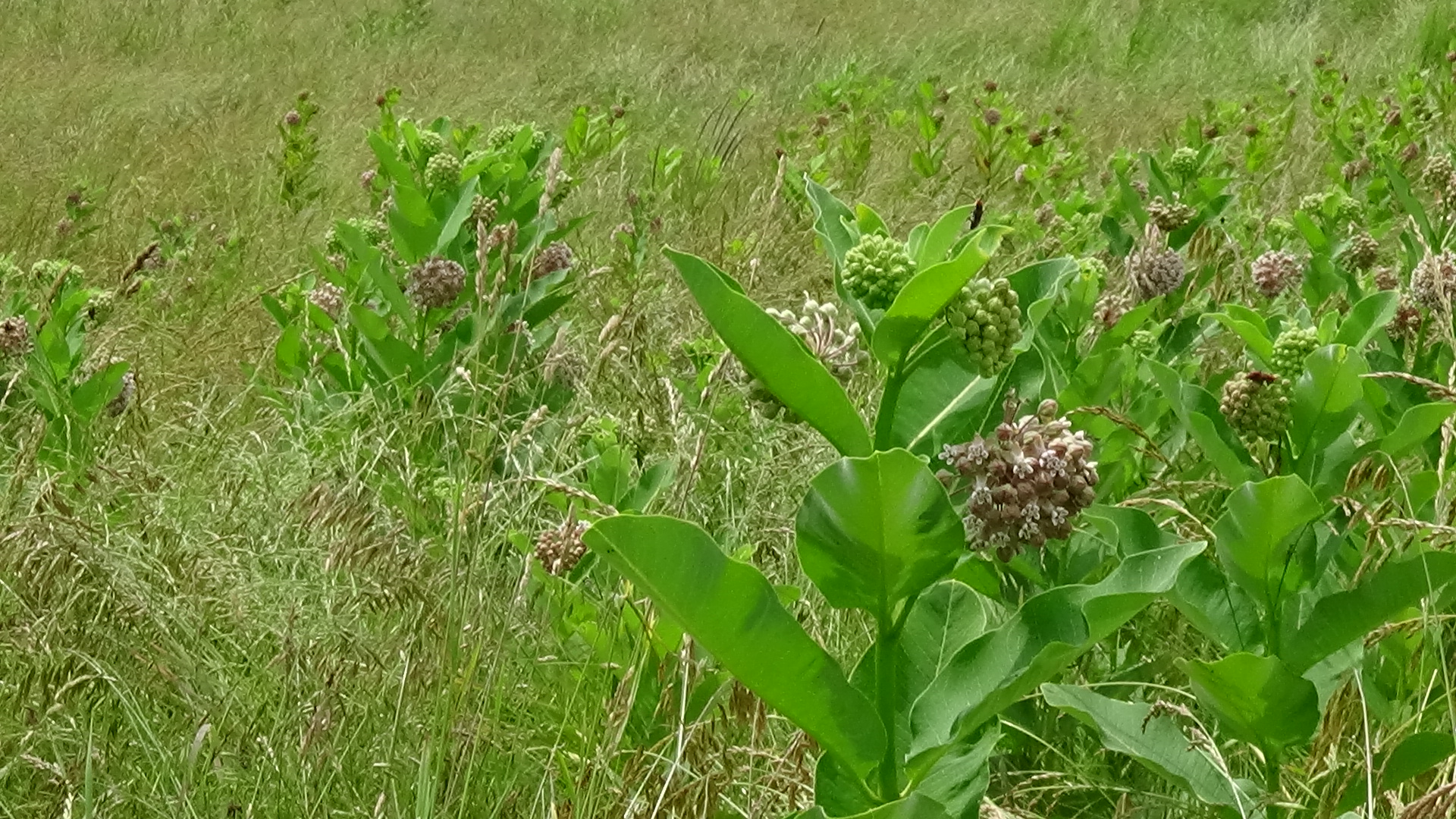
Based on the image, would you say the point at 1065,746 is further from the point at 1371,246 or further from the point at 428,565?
the point at 1371,246

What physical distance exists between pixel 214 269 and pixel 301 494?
6.03 ft

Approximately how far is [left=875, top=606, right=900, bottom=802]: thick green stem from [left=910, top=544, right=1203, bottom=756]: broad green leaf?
2 cm

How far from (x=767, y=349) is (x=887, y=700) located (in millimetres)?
345

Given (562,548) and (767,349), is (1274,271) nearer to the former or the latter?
(562,548)

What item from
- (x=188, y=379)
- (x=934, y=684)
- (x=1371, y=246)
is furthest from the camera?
(x=188, y=379)

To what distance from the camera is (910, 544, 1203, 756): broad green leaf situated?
1069 millimetres

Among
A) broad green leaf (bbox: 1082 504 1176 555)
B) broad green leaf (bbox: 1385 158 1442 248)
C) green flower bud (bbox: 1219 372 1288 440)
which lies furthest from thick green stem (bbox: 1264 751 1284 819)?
broad green leaf (bbox: 1385 158 1442 248)

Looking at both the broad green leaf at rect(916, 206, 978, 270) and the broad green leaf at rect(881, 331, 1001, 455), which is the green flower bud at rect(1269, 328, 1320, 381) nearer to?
the broad green leaf at rect(881, 331, 1001, 455)

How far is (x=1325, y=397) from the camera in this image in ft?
4.95

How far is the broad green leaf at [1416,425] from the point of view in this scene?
155 cm

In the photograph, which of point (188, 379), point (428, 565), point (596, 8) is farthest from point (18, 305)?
point (596, 8)

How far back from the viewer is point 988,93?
223 inches

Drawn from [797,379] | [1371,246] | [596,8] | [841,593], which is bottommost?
[596,8]

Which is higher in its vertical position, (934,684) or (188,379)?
(934,684)
